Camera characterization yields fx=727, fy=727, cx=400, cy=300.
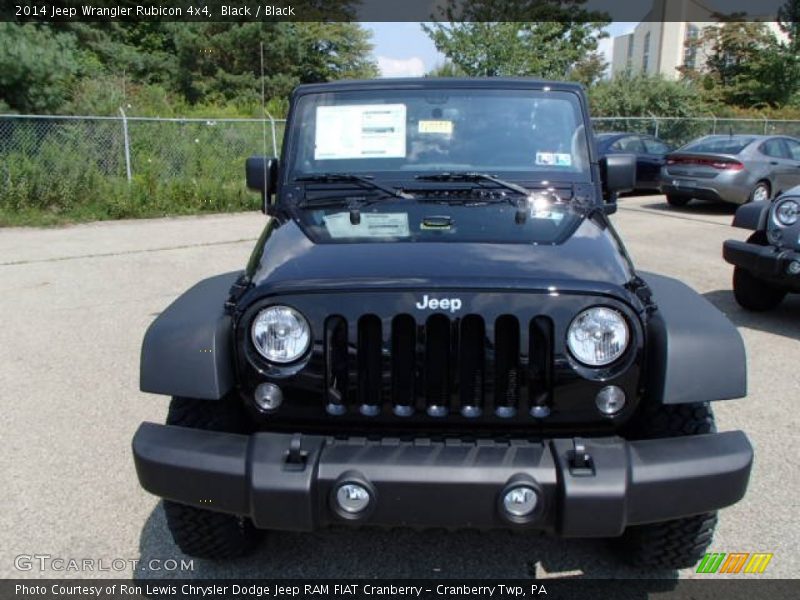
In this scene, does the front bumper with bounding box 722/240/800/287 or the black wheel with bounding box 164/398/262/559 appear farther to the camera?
the front bumper with bounding box 722/240/800/287

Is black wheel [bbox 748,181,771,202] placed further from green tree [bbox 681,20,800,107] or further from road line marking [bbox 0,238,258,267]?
green tree [bbox 681,20,800,107]

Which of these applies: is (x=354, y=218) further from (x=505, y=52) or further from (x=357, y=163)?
(x=505, y=52)

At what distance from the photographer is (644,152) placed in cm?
1519

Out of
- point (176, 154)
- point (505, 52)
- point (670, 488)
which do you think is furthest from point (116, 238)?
point (505, 52)

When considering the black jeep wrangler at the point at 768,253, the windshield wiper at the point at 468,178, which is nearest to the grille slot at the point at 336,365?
the windshield wiper at the point at 468,178

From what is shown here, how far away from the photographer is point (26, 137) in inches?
461

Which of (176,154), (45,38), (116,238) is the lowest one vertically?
(116,238)

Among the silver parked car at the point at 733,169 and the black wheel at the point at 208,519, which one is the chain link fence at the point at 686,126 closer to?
the silver parked car at the point at 733,169

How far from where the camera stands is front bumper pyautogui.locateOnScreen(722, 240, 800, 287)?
5469mm

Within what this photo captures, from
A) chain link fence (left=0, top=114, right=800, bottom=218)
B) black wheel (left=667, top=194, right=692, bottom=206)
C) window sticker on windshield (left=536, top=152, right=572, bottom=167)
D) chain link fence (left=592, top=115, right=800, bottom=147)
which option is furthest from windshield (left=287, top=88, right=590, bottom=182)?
chain link fence (left=592, top=115, right=800, bottom=147)

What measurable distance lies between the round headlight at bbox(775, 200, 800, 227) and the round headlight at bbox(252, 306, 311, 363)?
479 cm

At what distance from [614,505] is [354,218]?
1507mm

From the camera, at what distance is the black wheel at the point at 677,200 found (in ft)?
44.3

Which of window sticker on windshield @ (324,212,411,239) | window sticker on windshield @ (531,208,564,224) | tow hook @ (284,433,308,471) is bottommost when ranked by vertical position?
tow hook @ (284,433,308,471)
